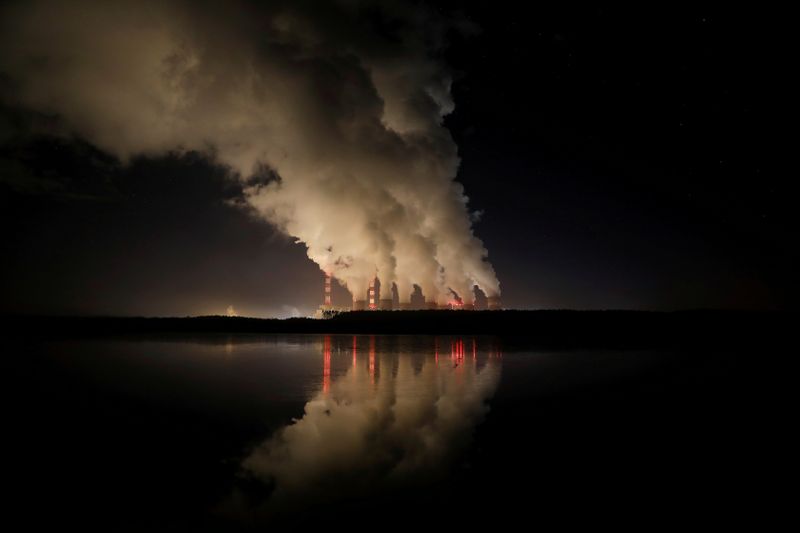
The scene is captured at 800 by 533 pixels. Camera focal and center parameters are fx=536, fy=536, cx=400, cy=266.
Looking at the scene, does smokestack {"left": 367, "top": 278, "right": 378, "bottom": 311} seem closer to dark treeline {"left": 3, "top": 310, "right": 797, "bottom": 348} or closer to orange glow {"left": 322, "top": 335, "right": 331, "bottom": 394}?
dark treeline {"left": 3, "top": 310, "right": 797, "bottom": 348}

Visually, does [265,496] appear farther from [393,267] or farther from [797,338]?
[393,267]

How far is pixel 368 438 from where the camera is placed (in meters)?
6.92

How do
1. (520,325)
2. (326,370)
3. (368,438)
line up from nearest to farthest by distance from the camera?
(368,438) → (326,370) → (520,325)

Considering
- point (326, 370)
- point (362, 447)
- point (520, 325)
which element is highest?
point (520, 325)

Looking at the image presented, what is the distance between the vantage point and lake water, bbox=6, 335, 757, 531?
178 inches

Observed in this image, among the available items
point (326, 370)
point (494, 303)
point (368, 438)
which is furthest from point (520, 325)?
point (368, 438)

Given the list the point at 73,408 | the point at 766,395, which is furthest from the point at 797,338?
the point at 73,408

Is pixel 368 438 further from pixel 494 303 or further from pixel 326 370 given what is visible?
pixel 494 303

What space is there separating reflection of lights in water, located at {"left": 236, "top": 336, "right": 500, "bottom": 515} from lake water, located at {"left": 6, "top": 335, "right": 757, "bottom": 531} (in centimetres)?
3

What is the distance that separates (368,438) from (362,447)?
43 centimetres

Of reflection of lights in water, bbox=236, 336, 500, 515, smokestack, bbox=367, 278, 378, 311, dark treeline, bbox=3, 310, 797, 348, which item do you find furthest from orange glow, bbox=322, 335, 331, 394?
smokestack, bbox=367, 278, 378, 311

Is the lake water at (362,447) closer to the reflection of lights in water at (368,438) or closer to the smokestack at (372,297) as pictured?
the reflection of lights in water at (368,438)

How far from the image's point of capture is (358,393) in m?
10.5

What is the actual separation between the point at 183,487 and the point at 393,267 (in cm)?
4943
